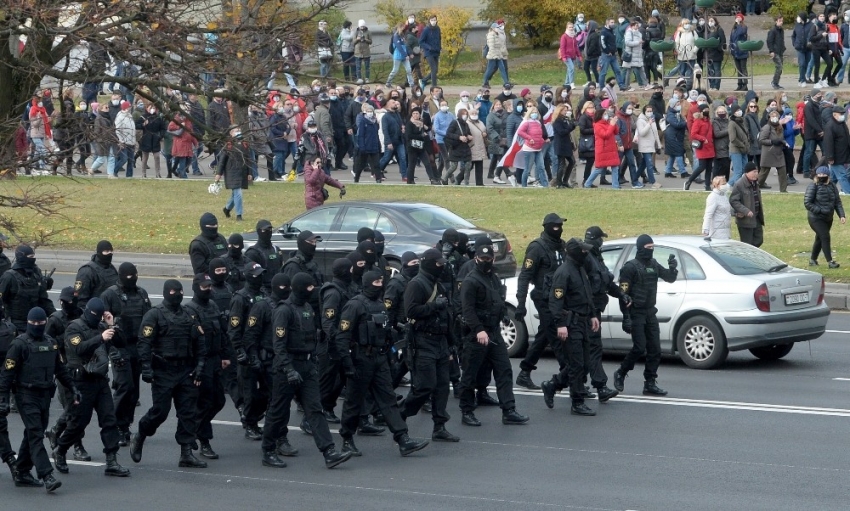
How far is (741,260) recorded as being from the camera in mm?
14867

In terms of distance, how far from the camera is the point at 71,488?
1048 centimetres

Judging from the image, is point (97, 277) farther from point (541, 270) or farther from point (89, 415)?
point (541, 270)

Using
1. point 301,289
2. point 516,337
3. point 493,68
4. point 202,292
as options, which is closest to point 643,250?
point 516,337

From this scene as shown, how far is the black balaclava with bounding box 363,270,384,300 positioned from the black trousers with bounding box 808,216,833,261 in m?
9.98

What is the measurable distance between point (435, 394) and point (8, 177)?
527cm

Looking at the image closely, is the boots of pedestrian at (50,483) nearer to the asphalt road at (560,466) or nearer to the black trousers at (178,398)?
the asphalt road at (560,466)

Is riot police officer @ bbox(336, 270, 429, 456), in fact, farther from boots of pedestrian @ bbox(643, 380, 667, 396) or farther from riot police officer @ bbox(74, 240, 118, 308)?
riot police officer @ bbox(74, 240, 118, 308)

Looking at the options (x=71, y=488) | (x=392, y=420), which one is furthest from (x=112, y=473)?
(x=392, y=420)

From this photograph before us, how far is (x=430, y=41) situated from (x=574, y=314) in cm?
2359

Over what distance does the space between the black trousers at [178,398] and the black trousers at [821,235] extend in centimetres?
1129

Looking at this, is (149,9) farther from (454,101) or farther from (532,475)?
(454,101)

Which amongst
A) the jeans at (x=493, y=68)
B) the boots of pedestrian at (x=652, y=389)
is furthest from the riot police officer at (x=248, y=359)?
the jeans at (x=493, y=68)

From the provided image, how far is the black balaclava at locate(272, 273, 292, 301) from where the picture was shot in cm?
1122

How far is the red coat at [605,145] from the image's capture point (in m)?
25.8
